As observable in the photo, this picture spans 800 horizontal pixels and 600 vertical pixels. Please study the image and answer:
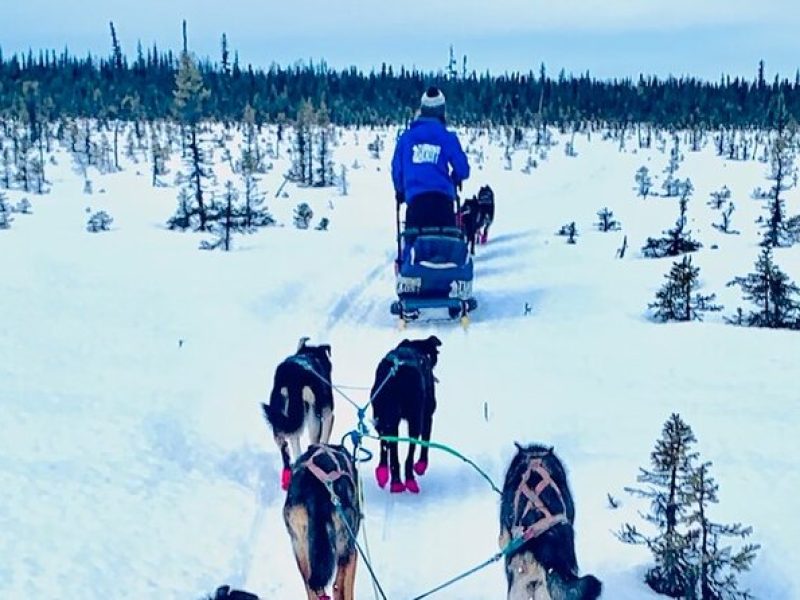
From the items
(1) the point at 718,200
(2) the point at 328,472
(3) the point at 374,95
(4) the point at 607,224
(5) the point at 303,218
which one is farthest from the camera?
(3) the point at 374,95

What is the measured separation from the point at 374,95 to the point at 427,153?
165 ft

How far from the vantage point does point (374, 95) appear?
58.2 meters

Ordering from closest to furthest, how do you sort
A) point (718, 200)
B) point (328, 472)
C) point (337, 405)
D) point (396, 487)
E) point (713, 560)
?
point (328, 472) → point (713, 560) → point (396, 487) → point (337, 405) → point (718, 200)

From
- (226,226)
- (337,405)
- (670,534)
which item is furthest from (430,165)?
(670,534)

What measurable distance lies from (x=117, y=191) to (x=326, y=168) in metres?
7.31

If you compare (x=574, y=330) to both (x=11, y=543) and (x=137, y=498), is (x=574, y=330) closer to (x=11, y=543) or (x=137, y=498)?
(x=137, y=498)

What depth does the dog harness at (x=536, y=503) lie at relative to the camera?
3.46 metres

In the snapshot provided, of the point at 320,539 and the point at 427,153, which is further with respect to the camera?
the point at 427,153

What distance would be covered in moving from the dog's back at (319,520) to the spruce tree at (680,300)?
20.2 feet

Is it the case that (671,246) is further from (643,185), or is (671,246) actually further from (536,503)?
(643,185)

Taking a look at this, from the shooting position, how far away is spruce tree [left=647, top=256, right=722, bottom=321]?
350 inches

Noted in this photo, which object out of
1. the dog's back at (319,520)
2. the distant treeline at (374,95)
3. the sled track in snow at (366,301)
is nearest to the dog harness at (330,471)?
the dog's back at (319,520)

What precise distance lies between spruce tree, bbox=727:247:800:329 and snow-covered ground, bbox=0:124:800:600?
0.43 m

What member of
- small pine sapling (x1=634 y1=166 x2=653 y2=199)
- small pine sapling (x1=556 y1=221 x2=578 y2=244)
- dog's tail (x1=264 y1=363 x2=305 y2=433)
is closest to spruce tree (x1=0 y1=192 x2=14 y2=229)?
small pine sapling (x1=556 y1=221 x2=578 y2=244)
